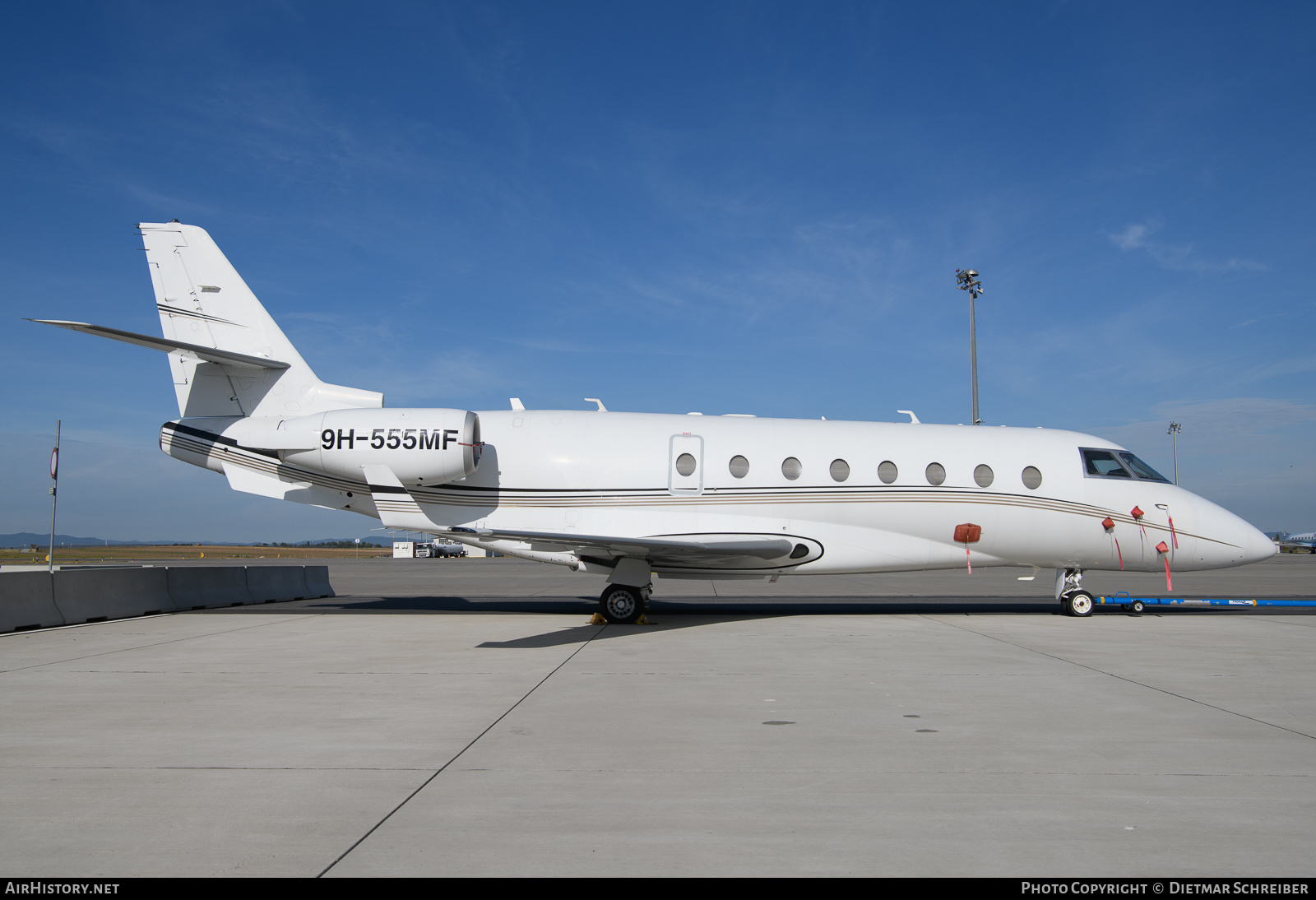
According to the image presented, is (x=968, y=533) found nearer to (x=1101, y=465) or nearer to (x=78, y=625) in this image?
(x=1101, y=465)

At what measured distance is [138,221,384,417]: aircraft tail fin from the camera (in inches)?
540

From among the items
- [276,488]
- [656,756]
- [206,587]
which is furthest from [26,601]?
[656,756]

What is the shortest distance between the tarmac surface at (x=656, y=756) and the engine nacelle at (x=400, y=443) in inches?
120

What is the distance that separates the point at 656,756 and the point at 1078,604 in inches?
446

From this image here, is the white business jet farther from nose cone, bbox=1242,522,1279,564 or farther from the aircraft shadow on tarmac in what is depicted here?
the aircraft shadow on tarmac

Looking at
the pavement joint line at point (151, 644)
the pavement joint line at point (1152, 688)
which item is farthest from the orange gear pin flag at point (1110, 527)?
the pavement joint line at point (151, 644)

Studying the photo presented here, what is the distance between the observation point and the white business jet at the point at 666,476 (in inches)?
Result: 518

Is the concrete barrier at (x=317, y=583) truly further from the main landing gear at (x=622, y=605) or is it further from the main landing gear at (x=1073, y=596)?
the main landing gear at (x=1073, y=596)

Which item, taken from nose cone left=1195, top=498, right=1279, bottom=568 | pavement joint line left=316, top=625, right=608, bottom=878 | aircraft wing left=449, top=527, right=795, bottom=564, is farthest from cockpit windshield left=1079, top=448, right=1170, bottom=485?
pavement joint line left=316, top=625, right=608, bottom=878

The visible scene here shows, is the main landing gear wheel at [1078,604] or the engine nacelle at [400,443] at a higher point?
the engine nacelle at [400,443]

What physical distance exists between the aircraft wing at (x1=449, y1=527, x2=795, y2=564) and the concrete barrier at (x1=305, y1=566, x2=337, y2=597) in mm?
8672

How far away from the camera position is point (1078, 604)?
13844 mm

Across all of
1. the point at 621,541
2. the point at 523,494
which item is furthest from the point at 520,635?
the point at 523,494

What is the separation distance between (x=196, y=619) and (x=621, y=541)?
729 centimetres
